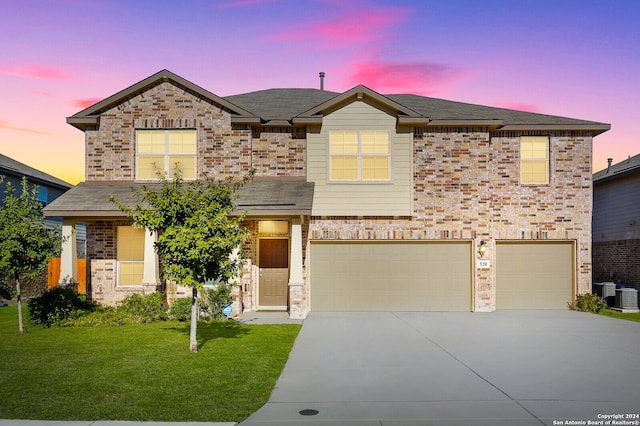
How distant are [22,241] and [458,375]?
1053 centimetres

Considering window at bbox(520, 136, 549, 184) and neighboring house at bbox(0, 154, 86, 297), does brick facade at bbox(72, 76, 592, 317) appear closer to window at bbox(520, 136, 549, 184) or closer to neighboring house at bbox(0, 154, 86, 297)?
window at bbox(520, 136, 549, 184)

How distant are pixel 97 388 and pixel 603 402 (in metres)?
6.85

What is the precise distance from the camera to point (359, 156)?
17594 millimetres

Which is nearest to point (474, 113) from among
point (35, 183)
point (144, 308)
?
point (144, 308)

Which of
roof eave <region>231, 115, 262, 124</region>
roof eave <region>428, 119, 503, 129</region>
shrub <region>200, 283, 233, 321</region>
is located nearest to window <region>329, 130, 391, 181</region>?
roof eave <region>428, 119, 503, 129</region>

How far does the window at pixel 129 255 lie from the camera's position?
17.5 metres

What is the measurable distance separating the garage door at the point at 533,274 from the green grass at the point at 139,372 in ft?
27.0

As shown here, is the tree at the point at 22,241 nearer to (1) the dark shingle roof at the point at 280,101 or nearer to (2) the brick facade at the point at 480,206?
(1) the dark shingle roof at the point at 280,101

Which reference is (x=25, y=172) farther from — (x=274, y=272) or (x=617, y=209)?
(x=617, y=209)

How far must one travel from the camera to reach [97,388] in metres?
7.77

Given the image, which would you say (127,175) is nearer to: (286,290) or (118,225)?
(118,225)

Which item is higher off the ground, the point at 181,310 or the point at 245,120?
the point at 245,120

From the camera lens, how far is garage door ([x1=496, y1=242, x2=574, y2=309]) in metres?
18.1

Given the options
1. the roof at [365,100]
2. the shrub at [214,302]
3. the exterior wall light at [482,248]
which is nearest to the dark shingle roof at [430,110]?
the roof at [365,100]
